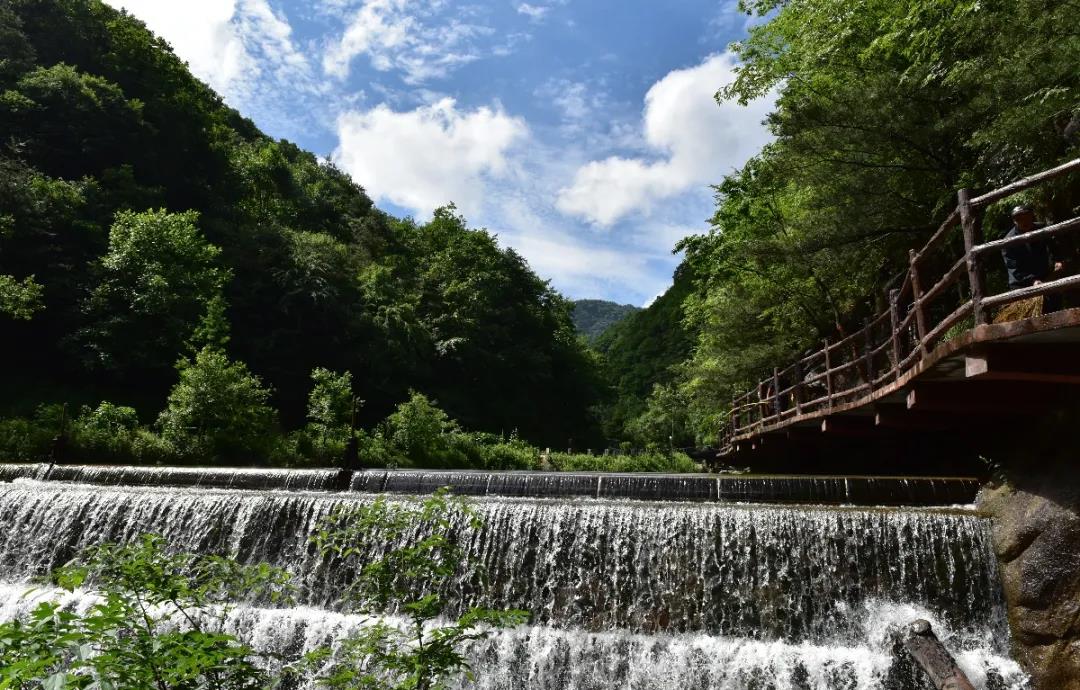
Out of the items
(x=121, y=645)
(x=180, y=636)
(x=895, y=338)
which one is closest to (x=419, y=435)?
(x=895, y=338)

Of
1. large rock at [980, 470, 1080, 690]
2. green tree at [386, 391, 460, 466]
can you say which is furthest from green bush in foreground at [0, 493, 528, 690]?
green tree at [386, 391, 460, 466]

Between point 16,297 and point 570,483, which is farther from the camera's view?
point 16,297

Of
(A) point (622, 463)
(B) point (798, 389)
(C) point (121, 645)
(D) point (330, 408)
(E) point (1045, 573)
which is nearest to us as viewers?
(C) point (121, 645)

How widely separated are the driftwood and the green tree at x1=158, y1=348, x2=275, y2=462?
18.7 metres

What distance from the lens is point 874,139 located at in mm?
11180

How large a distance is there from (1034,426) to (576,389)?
44253mm

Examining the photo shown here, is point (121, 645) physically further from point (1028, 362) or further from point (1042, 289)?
point (1028, 362)

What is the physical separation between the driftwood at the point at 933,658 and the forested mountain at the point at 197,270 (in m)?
25.2

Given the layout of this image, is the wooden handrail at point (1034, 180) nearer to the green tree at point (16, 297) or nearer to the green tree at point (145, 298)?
the green tree at point (145, 298)

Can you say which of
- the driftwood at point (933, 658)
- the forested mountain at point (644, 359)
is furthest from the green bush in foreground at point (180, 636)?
the forested mountain at point (644, 359)

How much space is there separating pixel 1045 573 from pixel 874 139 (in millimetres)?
7348

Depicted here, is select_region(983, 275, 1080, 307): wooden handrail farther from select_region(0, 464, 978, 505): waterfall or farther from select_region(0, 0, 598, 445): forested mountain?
Result: select_region(0, 0, 598, 445): forested mountain

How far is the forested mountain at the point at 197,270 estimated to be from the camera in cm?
2730

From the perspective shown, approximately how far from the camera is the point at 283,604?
Answer: 945 centimetres
